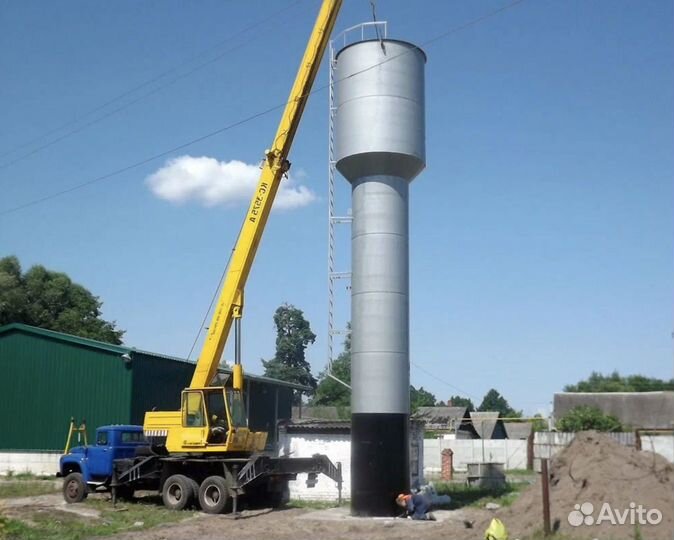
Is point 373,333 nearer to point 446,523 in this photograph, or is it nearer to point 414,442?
point 446,523

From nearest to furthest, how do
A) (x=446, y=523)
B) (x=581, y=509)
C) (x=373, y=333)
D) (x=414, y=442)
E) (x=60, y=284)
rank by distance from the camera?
(x=581, y=509)
(x=446, y=523)
(x=373, y=333)
(x=414, y=442)
(x=60, y=284)

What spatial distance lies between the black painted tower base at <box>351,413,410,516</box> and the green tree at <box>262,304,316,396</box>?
96646mm

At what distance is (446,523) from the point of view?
22.1m

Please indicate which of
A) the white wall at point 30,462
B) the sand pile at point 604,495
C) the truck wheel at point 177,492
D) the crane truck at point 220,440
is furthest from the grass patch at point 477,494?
the white wall at point 30,462

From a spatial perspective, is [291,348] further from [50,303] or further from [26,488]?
[26,488]

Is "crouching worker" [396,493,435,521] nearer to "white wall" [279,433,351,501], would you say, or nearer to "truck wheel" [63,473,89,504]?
"white wall" [279,433,351,501]

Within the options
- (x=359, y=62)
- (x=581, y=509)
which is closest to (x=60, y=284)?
(x=359, y=62)

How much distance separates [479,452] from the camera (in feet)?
153

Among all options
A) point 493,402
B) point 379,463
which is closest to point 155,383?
point 379,463

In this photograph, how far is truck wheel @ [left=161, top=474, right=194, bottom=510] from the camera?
24.8 m

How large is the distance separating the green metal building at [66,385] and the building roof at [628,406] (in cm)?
2034

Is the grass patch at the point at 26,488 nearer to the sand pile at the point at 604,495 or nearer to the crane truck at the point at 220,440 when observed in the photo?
the crane truck at the point at 220,440

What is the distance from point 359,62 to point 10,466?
2317 cm

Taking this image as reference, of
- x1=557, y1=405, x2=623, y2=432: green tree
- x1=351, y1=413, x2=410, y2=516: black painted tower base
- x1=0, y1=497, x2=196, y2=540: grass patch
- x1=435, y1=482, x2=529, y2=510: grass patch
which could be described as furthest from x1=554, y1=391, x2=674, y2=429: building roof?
x1=0, y1=497, x2=196, y2=540: grass patch
